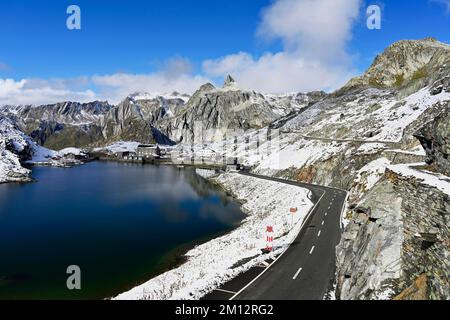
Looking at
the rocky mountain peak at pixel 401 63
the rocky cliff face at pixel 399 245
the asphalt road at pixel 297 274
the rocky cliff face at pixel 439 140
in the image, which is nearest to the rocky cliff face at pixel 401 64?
the rocky mountain peak at pixel 401 63

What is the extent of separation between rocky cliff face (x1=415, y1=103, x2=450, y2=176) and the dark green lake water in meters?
26.5

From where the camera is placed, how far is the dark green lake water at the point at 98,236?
1172 inches

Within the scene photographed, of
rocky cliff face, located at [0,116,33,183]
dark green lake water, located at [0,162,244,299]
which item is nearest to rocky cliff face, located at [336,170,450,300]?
dark green lake water, located at [0,162,244,299]

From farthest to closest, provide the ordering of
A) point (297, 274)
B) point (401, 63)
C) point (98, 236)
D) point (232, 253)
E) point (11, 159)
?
point (401, 63)
point (11, 159)
point (98, 236)
point (232, 253)
point (297, 274)

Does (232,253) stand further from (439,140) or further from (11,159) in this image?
(11,159)

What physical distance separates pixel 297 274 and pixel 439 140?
1243 cm

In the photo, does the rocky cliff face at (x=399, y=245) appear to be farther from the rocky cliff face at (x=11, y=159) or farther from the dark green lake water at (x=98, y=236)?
the rocky cliff face at (x=11, y=159)

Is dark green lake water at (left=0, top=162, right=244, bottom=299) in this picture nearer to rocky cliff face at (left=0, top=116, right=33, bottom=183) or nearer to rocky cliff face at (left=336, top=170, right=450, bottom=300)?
rocky cliff face at (left=336, top=170, right=450, bottom=300)

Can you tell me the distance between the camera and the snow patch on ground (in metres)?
21.4

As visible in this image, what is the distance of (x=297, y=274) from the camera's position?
21344mm

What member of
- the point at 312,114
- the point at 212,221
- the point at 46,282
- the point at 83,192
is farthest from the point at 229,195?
the point at 312,114

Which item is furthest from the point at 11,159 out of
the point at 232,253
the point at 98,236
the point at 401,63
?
the point at 401,63
